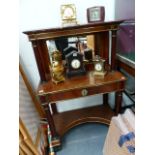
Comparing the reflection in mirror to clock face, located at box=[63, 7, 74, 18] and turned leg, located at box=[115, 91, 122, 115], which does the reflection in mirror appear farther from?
turned leg, located at box=[115, 91, 122, 115]

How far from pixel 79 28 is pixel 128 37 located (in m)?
0.49

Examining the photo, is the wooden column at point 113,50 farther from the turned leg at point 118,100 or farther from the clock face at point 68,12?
the clock face at point 68,12

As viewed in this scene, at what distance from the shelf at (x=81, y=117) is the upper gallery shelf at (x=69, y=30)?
2.96 feet

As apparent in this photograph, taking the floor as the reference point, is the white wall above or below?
above

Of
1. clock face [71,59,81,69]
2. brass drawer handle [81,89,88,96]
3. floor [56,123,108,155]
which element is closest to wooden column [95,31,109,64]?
clock face [71,59,81,69]

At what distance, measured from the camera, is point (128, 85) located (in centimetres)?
152

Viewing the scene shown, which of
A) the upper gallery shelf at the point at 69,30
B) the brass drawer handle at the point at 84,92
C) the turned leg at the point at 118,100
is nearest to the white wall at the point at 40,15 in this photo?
the upper gallery shelf at the point at 69,30

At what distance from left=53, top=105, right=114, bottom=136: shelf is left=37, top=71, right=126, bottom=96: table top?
533mm

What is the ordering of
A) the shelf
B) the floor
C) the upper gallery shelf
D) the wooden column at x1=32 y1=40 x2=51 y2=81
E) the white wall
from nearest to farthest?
the upper gallery shelf → the wooden column at x1=32 y1=40 x2=51 y2=81 → the white wall → the floor → the shelf

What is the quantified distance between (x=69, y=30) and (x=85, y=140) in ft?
3.62

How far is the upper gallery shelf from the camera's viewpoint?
1056 mm

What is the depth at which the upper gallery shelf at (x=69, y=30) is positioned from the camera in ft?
3.46
